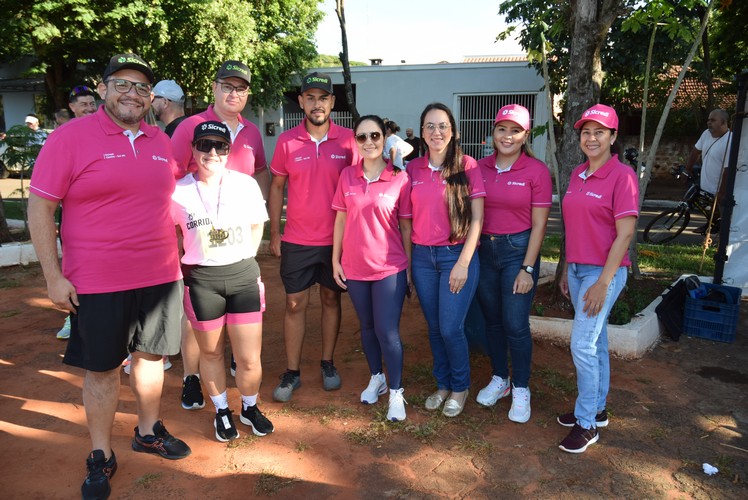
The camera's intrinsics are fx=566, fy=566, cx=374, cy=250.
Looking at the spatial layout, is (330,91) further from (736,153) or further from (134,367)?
(736,153)

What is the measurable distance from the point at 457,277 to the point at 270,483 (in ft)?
5.29

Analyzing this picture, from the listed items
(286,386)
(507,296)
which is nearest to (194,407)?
(286,386)

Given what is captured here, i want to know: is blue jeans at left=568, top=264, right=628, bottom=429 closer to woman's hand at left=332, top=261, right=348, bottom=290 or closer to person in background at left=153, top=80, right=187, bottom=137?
woman's hand at left=332, top=261, right=348, bottom=290

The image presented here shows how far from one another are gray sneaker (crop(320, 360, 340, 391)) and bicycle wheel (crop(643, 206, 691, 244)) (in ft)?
25.1

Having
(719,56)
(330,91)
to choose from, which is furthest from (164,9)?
(719,56)

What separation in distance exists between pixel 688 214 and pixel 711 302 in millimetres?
5475

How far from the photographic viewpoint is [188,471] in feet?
10.7

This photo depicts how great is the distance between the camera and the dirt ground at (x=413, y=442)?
3.10 meters

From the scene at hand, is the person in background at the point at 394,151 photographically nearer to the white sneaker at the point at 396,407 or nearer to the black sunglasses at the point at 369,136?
the black sunglasses at the point at 369,136

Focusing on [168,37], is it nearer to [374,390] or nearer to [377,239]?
[377,239]

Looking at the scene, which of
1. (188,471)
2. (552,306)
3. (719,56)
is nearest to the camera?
(188,471)

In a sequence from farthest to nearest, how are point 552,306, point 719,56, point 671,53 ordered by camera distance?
point 719,56 → point 671,53 → point 552,306

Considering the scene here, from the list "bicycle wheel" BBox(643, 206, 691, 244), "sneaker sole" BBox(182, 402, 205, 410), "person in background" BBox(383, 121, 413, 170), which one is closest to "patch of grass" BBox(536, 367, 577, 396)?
"person in background" BBox(383, 121, 413, 170)

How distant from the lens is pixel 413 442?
3545mm
